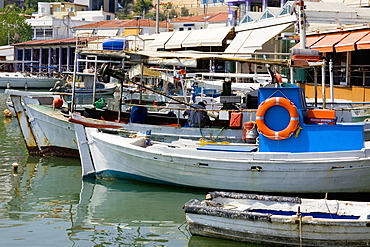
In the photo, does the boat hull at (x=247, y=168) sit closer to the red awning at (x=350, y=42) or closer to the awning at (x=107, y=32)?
the red awning at (x=350, y=42)

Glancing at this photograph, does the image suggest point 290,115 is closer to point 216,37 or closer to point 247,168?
point 247,168

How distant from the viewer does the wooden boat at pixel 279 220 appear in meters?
8.73

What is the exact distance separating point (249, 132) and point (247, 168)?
1.94 meters

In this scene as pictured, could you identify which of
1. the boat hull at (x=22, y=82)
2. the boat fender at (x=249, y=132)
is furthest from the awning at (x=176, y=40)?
the boat fender at (x=249, y=132)

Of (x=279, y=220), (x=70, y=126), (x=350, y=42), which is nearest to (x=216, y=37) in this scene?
(x=350, y=42)

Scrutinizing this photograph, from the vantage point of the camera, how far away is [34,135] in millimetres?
17391

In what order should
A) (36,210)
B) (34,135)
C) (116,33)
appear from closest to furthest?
(36,210)
(34,135)
(116,33)

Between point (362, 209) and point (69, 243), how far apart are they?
→ 15.5 ft

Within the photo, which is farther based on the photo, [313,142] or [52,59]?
[52,59]

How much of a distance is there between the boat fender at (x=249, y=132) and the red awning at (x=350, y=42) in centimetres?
1017

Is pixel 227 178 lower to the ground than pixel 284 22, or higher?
lower

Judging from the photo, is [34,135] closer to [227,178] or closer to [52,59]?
[227,178]

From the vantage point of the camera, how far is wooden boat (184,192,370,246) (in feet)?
28.6

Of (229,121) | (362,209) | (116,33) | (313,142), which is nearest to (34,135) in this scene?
(229,121)
